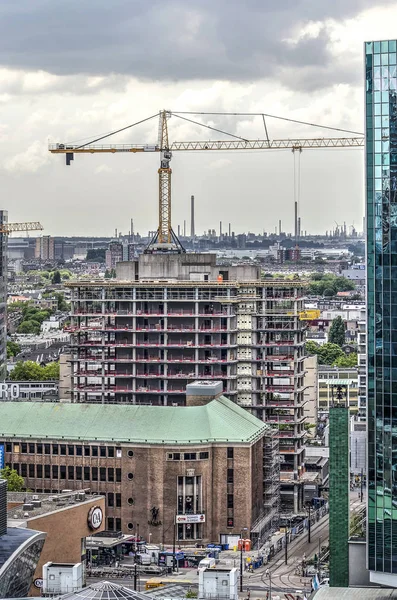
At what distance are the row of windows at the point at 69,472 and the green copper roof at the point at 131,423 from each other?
11.7 ft

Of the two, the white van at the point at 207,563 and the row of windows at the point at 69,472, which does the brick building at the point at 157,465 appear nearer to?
the row of windows at the point at 69,472

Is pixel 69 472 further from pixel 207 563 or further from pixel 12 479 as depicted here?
pixel 207 563

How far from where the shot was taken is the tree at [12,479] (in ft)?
575

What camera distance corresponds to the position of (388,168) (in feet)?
411

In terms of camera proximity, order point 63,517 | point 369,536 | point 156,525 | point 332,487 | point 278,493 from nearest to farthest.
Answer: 1. point 369,536
2. point 332,487
3. point 63,517
4. point 156,525
5. point 278,493

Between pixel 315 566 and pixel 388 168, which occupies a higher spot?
pixel 388 168

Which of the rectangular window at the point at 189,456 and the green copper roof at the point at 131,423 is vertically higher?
the green copper roof at the point at 131,423

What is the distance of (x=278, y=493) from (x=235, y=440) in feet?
57.7

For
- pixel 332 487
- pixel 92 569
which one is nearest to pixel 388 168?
pixel 332 487

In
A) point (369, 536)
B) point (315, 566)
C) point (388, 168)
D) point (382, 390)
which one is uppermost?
point (388, 168)

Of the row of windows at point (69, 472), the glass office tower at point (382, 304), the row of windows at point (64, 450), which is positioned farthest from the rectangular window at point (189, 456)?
the glass office tower at point (382, 304)

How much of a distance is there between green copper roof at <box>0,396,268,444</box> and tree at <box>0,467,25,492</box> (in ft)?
17.5

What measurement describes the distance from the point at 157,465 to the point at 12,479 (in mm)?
17305

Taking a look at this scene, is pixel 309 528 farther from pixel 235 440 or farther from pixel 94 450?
pixel 94 450
